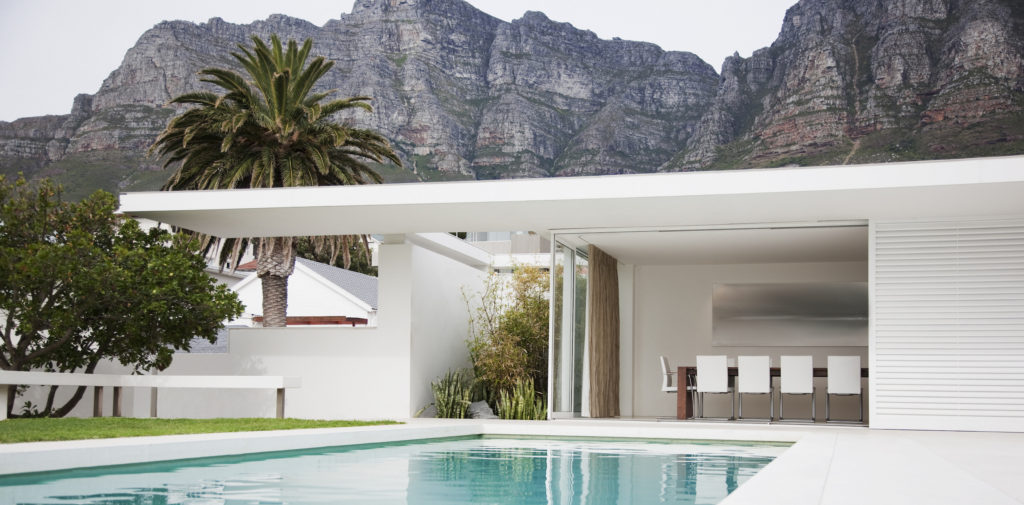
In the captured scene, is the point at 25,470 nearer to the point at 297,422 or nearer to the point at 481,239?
the point at 297,422

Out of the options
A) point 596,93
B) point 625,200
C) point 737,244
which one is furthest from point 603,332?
point 596,93

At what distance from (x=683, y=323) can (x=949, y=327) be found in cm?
548

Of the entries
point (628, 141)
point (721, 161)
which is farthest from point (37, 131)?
point (721, 161)

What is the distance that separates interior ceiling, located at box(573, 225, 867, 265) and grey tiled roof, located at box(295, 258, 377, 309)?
15.6 meters

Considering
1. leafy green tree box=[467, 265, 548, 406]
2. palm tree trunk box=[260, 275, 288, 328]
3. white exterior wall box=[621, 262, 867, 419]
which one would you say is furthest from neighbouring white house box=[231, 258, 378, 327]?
leafy green tree box=[467, 265, 548, 406]

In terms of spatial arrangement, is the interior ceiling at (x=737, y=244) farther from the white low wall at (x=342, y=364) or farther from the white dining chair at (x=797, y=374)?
the white low wall at (x=342, y=364)

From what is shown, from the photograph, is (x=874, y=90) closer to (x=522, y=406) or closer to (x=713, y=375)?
(x=713, y=375)

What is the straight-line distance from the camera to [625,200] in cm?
991

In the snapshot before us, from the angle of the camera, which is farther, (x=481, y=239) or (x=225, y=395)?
(x=481, y=239)

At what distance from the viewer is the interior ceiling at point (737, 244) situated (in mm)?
11711

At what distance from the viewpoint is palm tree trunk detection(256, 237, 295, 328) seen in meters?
14.3

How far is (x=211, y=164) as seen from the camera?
1482 cm

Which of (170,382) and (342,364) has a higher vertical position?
(342,364)

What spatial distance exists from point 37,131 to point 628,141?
3048 centimetres
